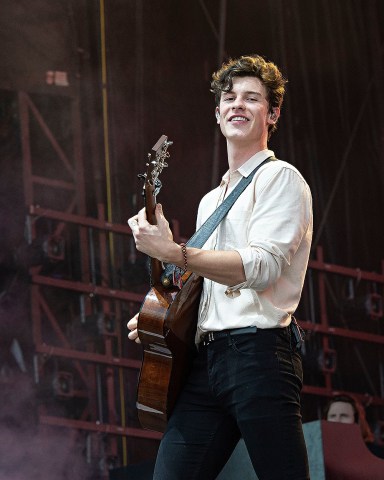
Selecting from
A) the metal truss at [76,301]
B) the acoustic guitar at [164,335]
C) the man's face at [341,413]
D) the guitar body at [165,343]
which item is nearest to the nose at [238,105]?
the acoustic guitar at [164,335]

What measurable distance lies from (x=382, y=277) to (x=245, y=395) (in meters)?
3.48

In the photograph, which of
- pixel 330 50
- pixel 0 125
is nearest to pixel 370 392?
pixel 330 50

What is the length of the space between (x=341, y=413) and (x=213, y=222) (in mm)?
2865

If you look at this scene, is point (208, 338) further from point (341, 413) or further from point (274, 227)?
point (341, 413)

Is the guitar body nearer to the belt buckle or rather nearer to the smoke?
the belt buckle

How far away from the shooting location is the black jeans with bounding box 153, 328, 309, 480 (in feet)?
6.98

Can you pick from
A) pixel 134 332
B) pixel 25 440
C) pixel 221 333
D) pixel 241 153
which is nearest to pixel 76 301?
pixel 25 440

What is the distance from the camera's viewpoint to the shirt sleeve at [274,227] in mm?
2148

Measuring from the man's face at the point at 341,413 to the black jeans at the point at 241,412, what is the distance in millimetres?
2728

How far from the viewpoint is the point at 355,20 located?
563 centimetres

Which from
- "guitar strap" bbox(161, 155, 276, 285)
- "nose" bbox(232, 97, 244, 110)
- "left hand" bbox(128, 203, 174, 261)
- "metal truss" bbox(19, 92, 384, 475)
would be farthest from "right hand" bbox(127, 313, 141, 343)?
"metal truss" bbox(19, 92, 384, 475)

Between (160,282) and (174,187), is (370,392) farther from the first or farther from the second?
(160,282)

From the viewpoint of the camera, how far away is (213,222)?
2.35m

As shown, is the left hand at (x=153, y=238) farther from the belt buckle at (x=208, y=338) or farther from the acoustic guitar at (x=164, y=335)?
the belt buckle at (x=208, y=338)
